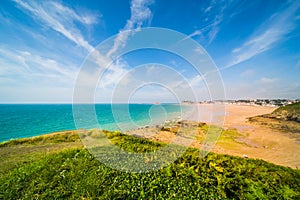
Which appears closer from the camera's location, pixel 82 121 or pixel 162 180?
pixel 162 180

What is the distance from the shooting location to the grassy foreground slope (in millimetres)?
3073

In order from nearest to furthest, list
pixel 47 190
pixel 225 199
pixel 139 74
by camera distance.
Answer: pixel 225 199 → pixel 47 190 → pixel 139 74

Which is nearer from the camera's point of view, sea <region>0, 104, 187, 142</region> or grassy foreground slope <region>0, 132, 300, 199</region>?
grassy foreground slope <region>0, 132, 300, 199</region>

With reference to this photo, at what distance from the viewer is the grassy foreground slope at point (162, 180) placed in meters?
3.07

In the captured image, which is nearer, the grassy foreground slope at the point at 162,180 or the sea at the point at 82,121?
the grassy foreground slope at the point at 162,180

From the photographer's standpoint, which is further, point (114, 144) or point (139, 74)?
point (139, 74)

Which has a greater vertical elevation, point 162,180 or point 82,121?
point 82,121

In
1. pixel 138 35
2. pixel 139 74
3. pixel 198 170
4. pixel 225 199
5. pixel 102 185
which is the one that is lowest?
pixel 102 185

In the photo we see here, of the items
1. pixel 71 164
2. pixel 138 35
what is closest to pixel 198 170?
pixel 71 164

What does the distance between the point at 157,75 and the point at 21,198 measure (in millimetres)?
7764

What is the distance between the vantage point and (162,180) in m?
3.77

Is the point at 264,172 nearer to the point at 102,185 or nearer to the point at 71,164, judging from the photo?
the point at 102,185

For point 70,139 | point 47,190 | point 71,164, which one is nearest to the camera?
point 47,190

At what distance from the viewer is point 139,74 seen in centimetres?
855
